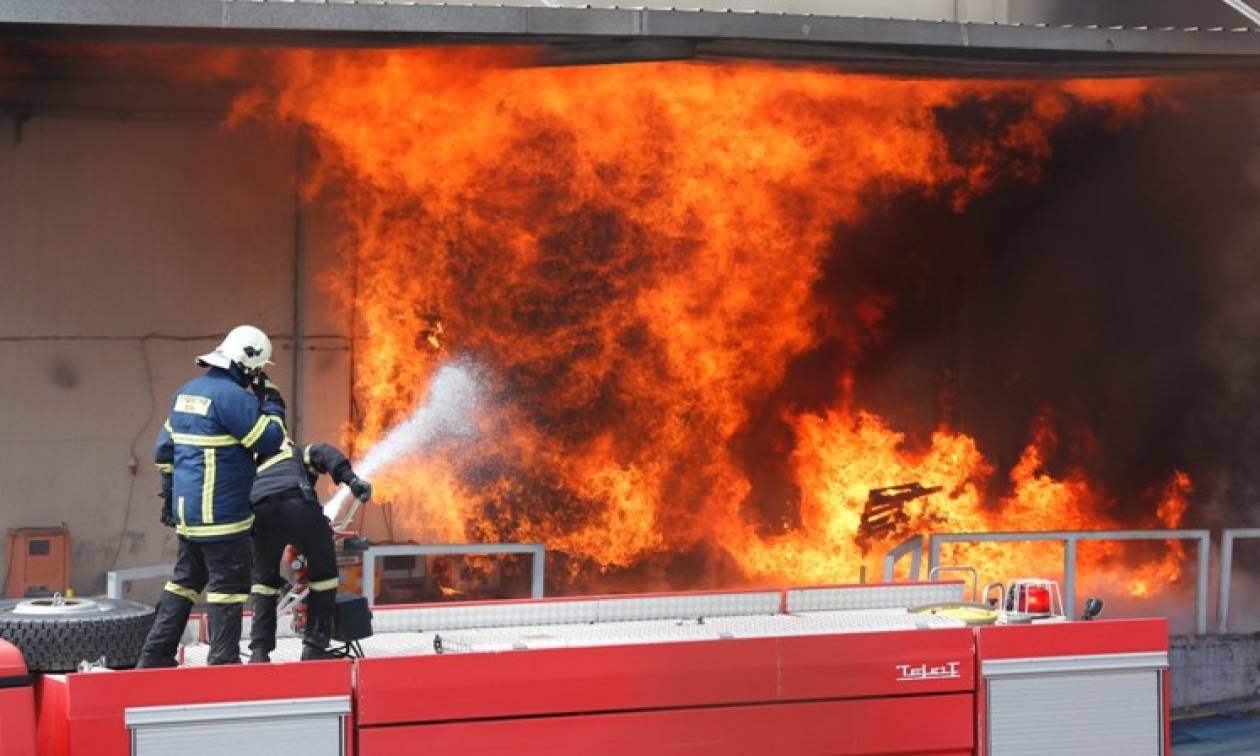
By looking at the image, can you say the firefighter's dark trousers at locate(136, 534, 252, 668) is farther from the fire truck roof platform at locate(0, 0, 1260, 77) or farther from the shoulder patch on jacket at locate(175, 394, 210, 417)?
the fire truck roof platform at locate(0, 0, 1260, 77)

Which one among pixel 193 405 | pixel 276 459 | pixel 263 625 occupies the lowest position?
pixel 263 625

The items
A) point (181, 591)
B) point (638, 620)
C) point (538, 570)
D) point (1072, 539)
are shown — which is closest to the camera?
point (181, 591)

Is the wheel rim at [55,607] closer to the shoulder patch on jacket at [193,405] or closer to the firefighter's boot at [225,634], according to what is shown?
the firefighter's boot at [225,634]

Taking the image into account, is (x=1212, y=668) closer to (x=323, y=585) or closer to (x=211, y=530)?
(x=323, y=585)

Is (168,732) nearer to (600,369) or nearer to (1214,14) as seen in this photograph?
(600,369)

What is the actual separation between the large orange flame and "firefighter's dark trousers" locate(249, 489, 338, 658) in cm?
642

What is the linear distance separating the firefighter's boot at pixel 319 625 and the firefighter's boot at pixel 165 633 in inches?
18.4

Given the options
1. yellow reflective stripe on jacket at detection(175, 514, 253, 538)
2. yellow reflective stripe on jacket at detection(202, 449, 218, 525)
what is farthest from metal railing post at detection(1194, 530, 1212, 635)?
yellow reflective stripe on jacket at detection(202, 449, 218, 525)

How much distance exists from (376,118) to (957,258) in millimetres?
5508

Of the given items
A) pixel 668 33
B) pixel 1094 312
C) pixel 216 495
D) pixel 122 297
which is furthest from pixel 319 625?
pixel 1094 312

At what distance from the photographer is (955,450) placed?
15.1 m

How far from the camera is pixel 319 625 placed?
265 inches

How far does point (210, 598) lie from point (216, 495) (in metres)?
0.40

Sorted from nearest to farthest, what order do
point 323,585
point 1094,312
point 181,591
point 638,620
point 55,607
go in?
point 55,607 → point 181,591 → point 323,585 → point 638,620 → point 1094,312
